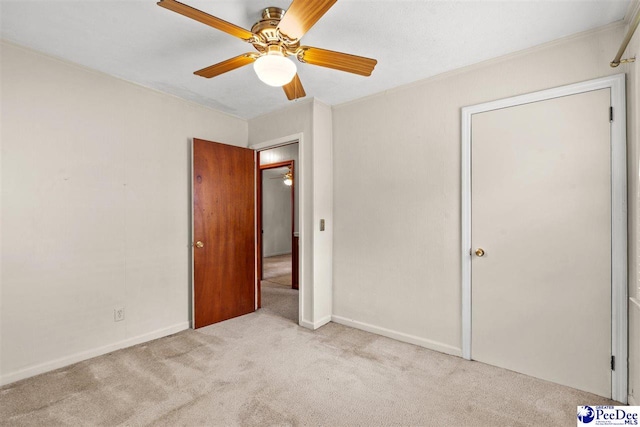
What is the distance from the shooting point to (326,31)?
2.02 meters

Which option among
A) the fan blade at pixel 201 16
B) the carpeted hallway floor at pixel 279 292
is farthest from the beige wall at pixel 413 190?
the fan blade at pixel 201 16

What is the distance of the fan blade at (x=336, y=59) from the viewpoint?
1.78 meters

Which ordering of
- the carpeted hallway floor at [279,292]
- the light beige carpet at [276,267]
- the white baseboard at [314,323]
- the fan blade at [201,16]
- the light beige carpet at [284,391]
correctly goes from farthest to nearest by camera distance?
the light beige carpet at [276,267] → the carpeted hallway floor at [279,292] → the white baseboard at [314,323] → the light beige carpet at [284,391] → the fan blade at [201,16]

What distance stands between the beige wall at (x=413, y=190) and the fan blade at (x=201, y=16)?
172 cm

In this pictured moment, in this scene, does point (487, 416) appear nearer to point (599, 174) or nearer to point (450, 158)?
point (599, 174)

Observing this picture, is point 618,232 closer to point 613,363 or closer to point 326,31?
point 613,363

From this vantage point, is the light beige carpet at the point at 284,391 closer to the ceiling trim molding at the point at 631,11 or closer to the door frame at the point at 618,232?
the door frame at the point at 618,232

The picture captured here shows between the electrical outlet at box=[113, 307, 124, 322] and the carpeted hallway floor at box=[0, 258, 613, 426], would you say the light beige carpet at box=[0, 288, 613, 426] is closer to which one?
the carpeted hallway floor at box=[0, 258, 613, 426]

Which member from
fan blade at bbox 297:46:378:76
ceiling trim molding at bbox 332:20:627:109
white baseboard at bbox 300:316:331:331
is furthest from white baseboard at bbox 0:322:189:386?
ceiling trim molding at bbox 332:20:627:109

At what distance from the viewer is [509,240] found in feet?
7.62

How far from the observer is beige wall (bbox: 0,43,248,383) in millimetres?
2211

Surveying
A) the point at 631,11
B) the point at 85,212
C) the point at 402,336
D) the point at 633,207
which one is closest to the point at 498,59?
the point at 631,11

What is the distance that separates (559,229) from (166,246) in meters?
3.41

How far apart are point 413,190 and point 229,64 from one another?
6.10 ft
